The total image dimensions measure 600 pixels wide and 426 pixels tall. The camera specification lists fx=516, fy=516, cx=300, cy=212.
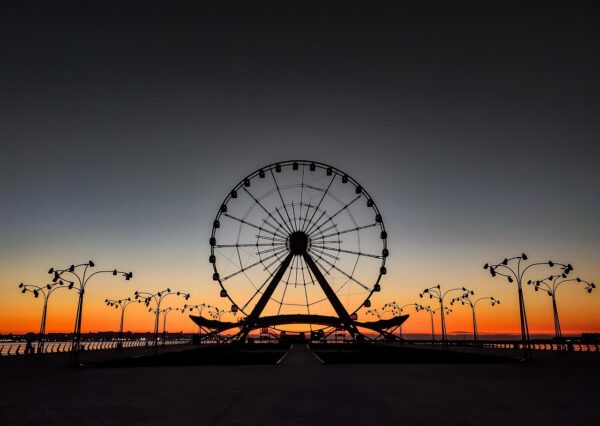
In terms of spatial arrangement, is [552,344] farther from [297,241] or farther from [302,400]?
[302,400]

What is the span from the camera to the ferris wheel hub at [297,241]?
54750 mm

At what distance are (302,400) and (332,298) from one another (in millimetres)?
43714

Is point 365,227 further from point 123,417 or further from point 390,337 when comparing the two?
point 123,417

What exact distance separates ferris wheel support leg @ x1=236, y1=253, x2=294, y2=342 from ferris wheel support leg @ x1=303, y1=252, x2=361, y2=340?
2251 mm

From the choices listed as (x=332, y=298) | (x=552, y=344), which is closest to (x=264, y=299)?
(x=332, y=298)

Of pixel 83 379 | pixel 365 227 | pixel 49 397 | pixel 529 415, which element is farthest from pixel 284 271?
pixel 529 415

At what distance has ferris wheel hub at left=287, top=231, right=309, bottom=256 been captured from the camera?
180 feet

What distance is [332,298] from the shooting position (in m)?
57.7

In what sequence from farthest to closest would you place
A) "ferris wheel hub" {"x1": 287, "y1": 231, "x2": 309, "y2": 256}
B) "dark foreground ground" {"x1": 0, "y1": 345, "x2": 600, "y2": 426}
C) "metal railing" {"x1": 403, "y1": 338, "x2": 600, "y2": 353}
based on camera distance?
1. "metal railing" {"x1": 403, "y1": 338, "x2": 600, "y2": 353}
2. "ferris wheel hub" {"x1": 287, "y1": 231, "x2": 309, "y2": 256}
3. "dark foreground ground" {"x1": 0, "y1": 345, "x2": 600, "y2": 426}

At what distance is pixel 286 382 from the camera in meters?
19.8

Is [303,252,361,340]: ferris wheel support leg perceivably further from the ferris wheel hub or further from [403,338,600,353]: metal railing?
[403,338,600,353]: metal railing

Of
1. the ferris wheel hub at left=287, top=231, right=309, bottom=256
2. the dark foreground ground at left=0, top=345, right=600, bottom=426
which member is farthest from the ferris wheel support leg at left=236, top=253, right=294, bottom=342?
the dark foreground ground at left=0, top=345, right=600, bottom=426

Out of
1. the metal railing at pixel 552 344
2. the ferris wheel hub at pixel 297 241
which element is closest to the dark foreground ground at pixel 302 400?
the metal railing at pixel 552 344

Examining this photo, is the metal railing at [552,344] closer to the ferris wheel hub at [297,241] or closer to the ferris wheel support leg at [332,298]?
the ferris wheel support leg at [332,298]
